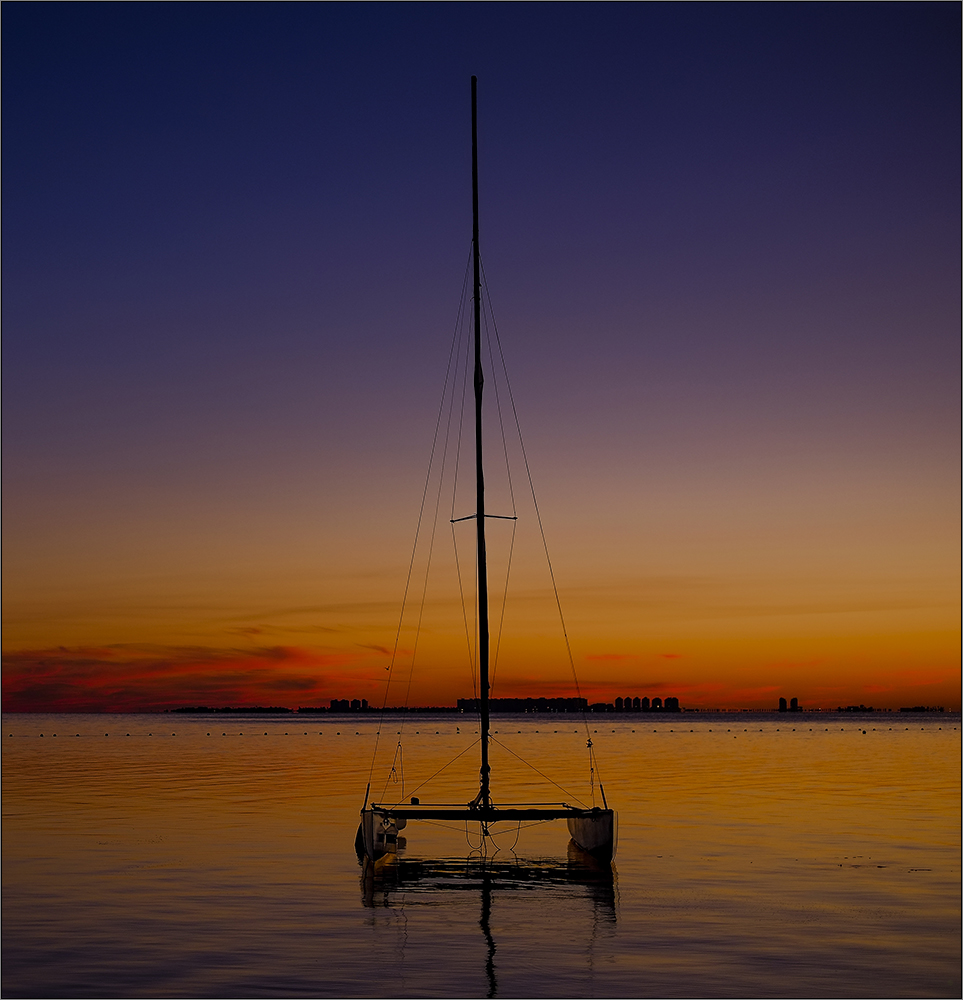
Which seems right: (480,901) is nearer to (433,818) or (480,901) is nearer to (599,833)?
(433,818)

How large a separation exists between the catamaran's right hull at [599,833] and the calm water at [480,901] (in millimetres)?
727

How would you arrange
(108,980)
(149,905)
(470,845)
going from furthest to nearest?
(470,845) < (149,905) < (108,980)

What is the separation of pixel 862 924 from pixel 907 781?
49162 mm

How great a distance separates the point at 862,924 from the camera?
1090 inches

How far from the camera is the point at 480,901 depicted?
31.0 metres

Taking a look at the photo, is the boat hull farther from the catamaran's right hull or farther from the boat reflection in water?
the boat reflection in water

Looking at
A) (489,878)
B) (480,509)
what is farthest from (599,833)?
(480,509)

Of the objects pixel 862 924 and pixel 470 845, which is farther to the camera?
pixel 470 845

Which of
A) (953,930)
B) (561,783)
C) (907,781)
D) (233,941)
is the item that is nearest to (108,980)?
(233,941)

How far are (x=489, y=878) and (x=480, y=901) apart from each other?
3.87 metres

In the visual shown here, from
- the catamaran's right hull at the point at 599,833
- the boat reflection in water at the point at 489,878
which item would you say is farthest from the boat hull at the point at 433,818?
the boat reflection in water at the point at 489,878

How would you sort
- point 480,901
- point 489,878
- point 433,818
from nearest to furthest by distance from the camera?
1. point 480,901
2. point 433,818
3. point 489,878

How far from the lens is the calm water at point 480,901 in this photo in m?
23.0

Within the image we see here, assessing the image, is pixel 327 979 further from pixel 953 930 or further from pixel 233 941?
pixel 953 930
